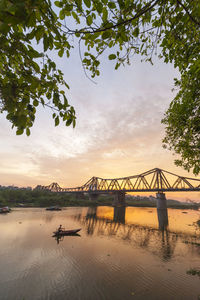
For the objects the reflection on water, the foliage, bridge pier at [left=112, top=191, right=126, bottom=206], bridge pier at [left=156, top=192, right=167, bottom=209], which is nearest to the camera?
the foliage

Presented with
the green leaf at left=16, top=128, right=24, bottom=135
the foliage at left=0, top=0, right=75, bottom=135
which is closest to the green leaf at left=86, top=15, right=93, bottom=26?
the foliage at left=0, top=0, right=75, bottom=135

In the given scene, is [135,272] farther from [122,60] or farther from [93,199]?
[93,199]

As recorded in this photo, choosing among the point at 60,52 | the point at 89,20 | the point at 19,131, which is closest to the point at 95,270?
the point at 19,131

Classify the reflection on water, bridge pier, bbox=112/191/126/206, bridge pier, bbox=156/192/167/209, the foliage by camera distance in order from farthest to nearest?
bridge pier, bbox=112/191/126/206 → bridge pier, bbox=156/192/167/209 → the reflection on water → the foliage

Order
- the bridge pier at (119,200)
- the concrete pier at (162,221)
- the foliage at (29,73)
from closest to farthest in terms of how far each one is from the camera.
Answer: the foliage at (29,73) < the concrete pier at (162,221) < the bridge pier at (119,200)

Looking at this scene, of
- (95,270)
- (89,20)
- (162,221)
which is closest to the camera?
(89,20)

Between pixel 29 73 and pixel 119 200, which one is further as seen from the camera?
pixel 119 200

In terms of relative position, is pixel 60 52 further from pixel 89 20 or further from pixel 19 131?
pixel 19 131

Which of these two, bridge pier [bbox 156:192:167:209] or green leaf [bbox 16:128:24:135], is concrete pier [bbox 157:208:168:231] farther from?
green leaf [bbox 16:128:24:135]

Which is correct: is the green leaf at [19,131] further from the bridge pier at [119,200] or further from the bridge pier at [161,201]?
the bridge pier at [119,200]

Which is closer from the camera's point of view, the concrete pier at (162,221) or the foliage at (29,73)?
the foliage at (29,73)

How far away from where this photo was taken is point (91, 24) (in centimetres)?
232

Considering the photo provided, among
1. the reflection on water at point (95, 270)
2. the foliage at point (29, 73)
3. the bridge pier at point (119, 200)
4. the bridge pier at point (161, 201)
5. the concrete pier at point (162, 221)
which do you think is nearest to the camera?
the foliage at point (29, 73)

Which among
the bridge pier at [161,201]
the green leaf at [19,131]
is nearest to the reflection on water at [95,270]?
the green leaf at [19,131]
